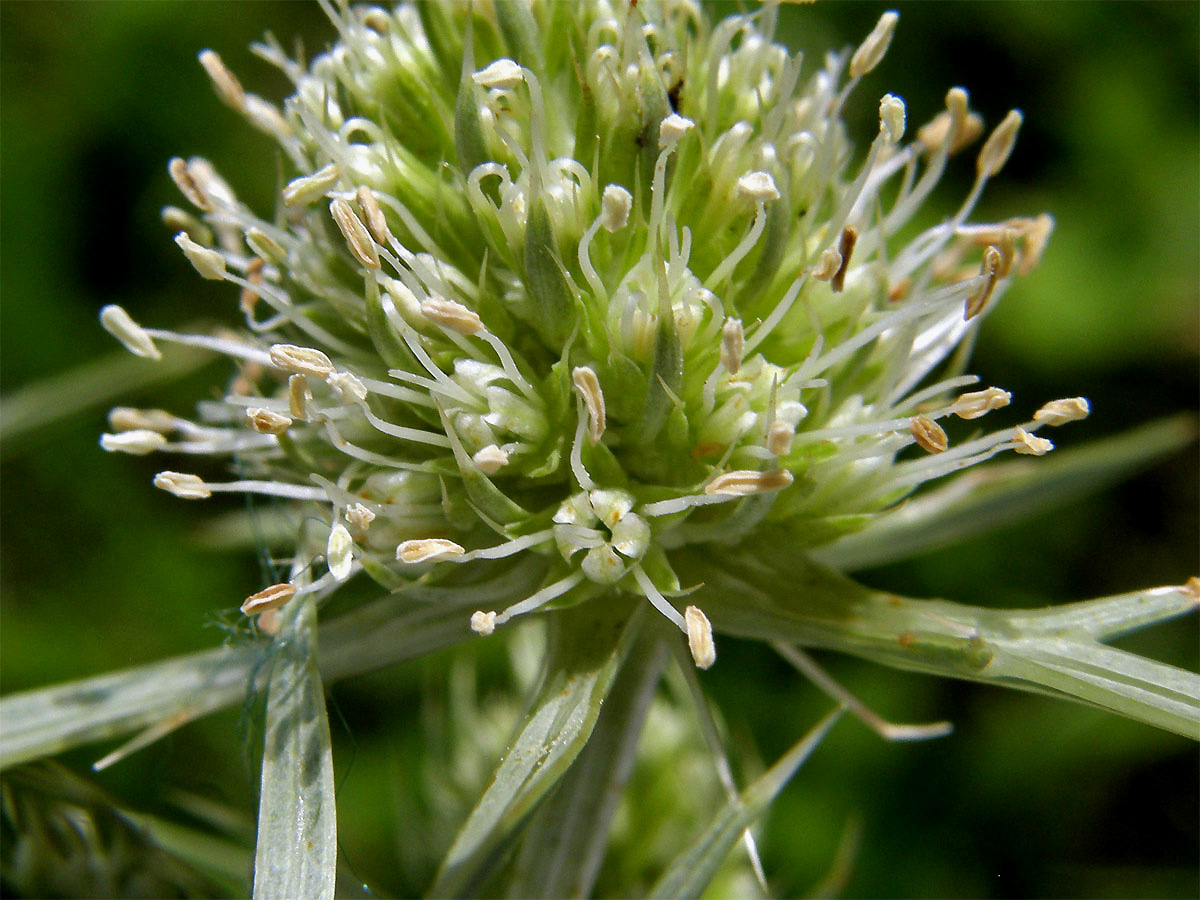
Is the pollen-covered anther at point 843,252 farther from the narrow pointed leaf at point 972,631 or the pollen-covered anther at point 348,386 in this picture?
the pollen-covered anther at point 348,386

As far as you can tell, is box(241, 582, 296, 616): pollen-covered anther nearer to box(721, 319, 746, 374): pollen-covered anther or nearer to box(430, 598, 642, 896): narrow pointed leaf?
box(430, 598, 642, 896): narrow pointed leaf

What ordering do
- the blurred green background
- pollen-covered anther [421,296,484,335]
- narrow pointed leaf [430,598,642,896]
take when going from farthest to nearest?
the blurred green background < pollen-covered anther [421,296,484,335] < narrow pointed leaf [430,598,642,896]

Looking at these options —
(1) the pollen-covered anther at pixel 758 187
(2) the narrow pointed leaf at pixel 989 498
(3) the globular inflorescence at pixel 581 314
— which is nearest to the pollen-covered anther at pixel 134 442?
(3) the globular inflorescence at pixel 581 314

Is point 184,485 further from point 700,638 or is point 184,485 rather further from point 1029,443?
point 1029,443

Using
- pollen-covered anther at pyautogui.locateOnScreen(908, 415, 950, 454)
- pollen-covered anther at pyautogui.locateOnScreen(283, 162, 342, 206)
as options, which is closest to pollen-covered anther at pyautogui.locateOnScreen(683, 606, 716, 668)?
pollen-covered anther at pyautogui.locateOnScreen(908, 415, 950, 454)

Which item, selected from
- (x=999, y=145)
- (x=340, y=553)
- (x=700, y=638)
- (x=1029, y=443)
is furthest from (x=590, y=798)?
(x=999, y=145)

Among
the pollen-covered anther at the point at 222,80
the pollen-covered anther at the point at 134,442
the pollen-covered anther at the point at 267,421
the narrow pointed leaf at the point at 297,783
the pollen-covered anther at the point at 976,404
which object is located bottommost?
the pollen-covered anther at the point at 976,404

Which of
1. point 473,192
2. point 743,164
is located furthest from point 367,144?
point 743,164
